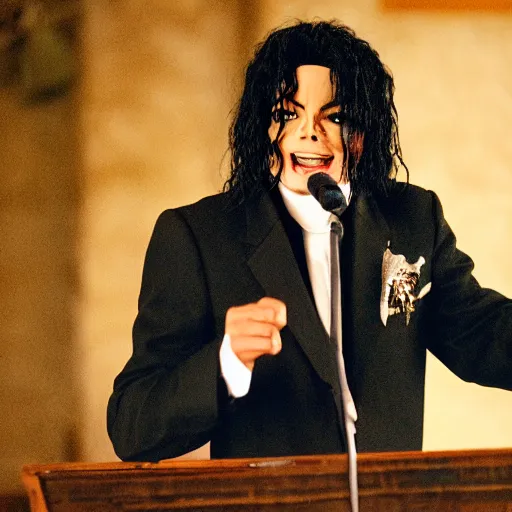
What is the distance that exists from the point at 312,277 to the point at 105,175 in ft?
1.41

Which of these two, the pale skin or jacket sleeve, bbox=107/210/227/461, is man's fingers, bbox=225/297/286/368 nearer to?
jacket sleeve, bbox=107/210/227/461

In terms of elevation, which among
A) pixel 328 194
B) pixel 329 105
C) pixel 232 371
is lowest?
pixel 232 371

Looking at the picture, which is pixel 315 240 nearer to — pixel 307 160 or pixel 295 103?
pixel 307 160

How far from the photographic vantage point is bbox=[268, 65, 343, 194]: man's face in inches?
53.0

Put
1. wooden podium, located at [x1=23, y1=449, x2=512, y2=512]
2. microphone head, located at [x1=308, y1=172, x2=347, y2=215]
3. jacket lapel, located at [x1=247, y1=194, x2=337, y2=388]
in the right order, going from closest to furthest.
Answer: wooden podium, located at [x1=23, y1=449, x2=512, y2=512]
microphone head, located at [x1=308, y1=172, x2=347, y2=215]
jacket lapel, located at [x1=247, y1=194, x2=337, y2=388]

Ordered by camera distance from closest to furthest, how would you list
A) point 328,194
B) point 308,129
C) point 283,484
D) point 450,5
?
point 283,484 < point 328,194 < point 308,129 < point 450,5

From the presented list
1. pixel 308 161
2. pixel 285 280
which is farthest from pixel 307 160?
pixel 285 280

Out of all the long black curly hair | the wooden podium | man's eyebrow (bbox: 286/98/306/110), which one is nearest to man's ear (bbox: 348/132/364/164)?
the long black curly hair

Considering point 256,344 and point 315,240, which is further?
A: point 315,240

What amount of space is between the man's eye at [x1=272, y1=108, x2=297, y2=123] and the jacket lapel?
0.48ft

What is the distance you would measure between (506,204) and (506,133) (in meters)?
0.14

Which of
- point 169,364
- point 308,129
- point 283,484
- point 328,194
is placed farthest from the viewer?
point 308,129

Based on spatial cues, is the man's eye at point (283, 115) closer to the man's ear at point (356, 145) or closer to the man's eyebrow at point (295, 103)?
the man's eyebrow at point (295, 103)

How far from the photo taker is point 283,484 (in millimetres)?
913
